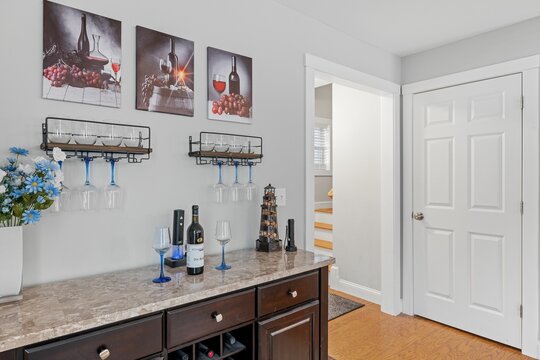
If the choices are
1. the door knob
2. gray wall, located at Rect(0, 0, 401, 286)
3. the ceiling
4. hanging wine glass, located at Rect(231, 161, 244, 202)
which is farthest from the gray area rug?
the ceiling

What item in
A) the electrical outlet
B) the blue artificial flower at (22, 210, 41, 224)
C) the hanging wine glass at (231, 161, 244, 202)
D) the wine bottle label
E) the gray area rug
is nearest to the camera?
the blue artificial flower at (22, 210, 41, 224)

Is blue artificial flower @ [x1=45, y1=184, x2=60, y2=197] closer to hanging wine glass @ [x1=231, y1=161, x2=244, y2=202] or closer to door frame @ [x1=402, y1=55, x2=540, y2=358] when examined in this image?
hanging wine glass @ [x1=231, y1=161, x2=244, y2=202]

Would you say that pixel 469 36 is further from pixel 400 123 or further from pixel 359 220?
pixel 359 220

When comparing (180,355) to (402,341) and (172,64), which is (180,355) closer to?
(172,64)

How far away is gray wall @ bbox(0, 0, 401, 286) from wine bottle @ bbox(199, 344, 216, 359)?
0.50m

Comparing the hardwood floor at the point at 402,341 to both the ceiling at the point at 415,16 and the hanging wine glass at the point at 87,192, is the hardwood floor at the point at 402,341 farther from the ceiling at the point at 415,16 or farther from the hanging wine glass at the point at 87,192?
the ceiling at the point at 415,16

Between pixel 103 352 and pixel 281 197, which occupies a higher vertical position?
pixel 281 197

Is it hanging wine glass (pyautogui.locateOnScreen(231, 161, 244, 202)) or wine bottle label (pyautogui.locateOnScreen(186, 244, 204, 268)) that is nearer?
wine bottle label (pyautogui.locateOnScreen(186, 244, 204, 268))

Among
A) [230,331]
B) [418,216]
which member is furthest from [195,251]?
[418,216]

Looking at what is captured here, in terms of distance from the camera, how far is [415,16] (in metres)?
2.44

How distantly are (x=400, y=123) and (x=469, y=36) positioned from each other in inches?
33.9

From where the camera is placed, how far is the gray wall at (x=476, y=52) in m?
2.52

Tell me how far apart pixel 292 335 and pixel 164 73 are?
144 centimetres

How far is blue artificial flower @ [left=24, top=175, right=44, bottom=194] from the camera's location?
3.94ft
